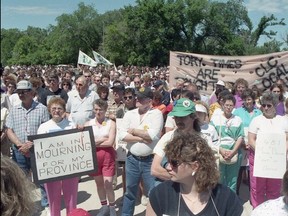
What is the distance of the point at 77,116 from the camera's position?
6.35 m

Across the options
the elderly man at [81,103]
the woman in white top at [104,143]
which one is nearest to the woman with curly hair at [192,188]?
the woman in white top at [104,143]

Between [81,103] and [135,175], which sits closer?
[135,175]

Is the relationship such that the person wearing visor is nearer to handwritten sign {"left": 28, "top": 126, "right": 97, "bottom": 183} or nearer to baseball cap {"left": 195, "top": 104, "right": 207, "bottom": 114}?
baseball cap {"left": 195, "top": 104, "right": 207, "bottom": 114}

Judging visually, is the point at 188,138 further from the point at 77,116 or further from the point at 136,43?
the point at 136,43

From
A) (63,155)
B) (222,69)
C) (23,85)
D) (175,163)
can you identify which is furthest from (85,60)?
(175,163)

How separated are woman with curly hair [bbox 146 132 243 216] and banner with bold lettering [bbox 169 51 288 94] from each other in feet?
24.0

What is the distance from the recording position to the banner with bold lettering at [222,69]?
9719 millimetres

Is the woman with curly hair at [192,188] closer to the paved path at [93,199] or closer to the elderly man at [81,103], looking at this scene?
the paved path at [93,199]

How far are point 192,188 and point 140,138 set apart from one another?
80.6 inches

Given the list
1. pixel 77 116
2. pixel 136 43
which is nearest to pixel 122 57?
pixel 136 43

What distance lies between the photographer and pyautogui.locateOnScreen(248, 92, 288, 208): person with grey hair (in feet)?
15.4

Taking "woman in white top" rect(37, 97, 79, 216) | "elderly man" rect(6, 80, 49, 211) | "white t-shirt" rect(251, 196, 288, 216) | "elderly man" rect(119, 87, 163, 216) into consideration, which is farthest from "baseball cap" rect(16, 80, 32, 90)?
"white t-shirt" rect(251, 196, 288, 216)

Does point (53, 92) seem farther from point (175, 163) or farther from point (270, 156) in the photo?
point (175, 163)

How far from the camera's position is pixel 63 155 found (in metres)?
4.46
